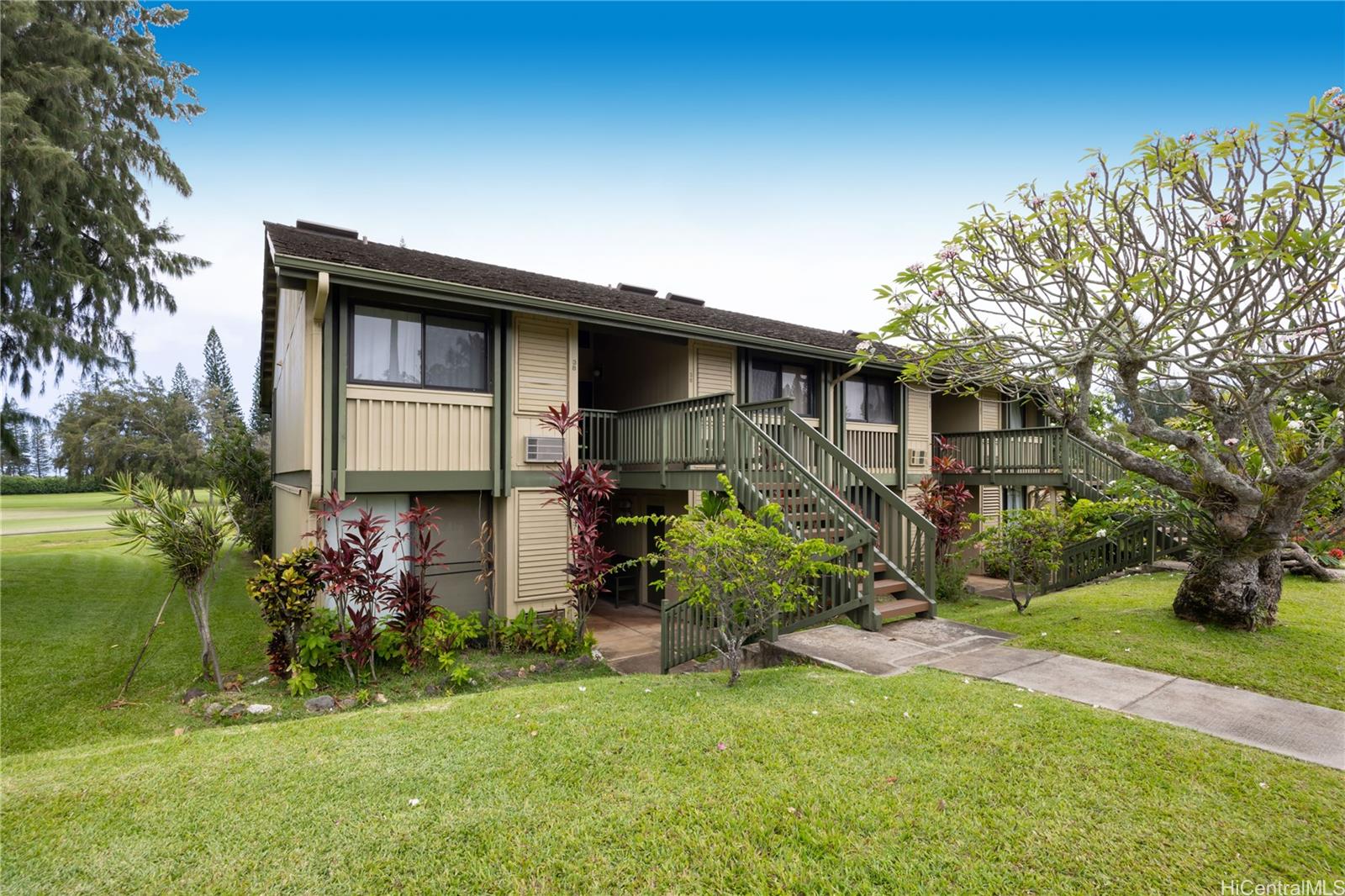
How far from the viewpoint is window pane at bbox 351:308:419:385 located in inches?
318

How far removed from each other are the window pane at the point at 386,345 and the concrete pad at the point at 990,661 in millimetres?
7231

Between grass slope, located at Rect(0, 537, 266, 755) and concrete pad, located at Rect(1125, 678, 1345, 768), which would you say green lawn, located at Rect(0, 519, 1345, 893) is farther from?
grass slope, located at Rect(0, 537, 266, 755)

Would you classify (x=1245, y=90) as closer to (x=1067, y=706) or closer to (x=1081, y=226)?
(x=1081, y=226)

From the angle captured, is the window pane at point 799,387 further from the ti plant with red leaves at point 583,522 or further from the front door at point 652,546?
the ti plant with red leaves at point 583,522

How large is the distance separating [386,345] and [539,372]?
210cm

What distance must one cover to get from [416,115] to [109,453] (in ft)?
114

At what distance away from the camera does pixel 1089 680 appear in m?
5.33

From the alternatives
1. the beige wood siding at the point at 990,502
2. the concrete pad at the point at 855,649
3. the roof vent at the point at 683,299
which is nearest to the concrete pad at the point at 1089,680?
the concrete pad at the point at 855,649

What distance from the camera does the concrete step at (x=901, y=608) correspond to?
24.4 feet

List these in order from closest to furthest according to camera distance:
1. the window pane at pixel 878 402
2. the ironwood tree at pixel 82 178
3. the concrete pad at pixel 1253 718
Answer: the concrete pad at pixel 1253 718 → the ironwood tree at pixel 82 178 → the window pane at pixel 878 402

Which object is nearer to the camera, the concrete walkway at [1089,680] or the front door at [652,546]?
the concrete walkway at [1089,680]

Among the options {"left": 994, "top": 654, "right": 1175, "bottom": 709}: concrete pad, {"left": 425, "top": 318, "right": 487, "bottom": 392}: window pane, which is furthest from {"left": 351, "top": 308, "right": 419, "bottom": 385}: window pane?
{"left": 994, "top": 654, "right": 1175, "bottom": 709}: concrete pad

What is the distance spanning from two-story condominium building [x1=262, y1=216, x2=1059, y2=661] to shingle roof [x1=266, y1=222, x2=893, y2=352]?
0.09 metres

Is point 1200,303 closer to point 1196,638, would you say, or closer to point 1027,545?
point 1196,638
